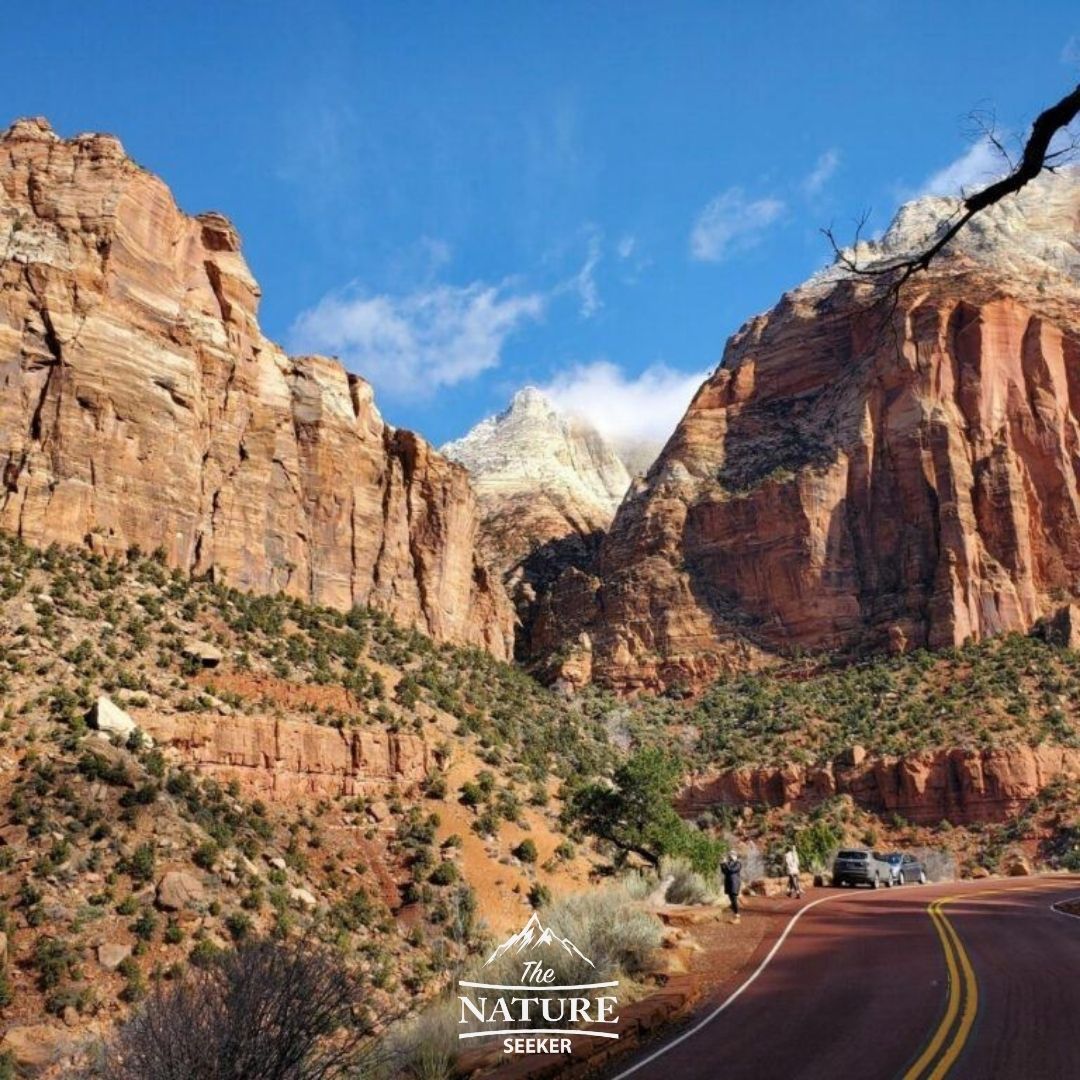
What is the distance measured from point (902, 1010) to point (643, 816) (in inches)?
1099

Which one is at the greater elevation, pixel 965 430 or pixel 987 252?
pixel 987 252

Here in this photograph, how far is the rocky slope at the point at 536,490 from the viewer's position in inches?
3868

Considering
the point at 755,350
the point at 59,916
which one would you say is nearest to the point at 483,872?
the point at 59,916

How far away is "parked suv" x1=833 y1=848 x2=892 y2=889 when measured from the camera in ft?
94.2

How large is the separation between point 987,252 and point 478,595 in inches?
2286

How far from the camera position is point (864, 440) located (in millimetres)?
78375

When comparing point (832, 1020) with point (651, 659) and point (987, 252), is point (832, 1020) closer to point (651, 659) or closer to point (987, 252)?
point (651, 659)

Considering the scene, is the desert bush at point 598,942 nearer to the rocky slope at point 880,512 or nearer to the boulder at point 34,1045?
the boulder at point 34,1045

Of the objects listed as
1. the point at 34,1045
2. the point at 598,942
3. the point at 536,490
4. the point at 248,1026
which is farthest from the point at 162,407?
the point at 536,490

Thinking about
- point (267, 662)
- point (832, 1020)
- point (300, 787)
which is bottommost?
point (832, 1020)

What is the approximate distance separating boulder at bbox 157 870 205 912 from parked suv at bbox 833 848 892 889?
60.7 ft

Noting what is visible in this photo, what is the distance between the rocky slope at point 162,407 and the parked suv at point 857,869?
31341mm

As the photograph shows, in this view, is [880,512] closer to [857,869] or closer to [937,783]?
[937,783]

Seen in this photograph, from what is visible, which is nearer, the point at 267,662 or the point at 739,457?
the point at 267,662
